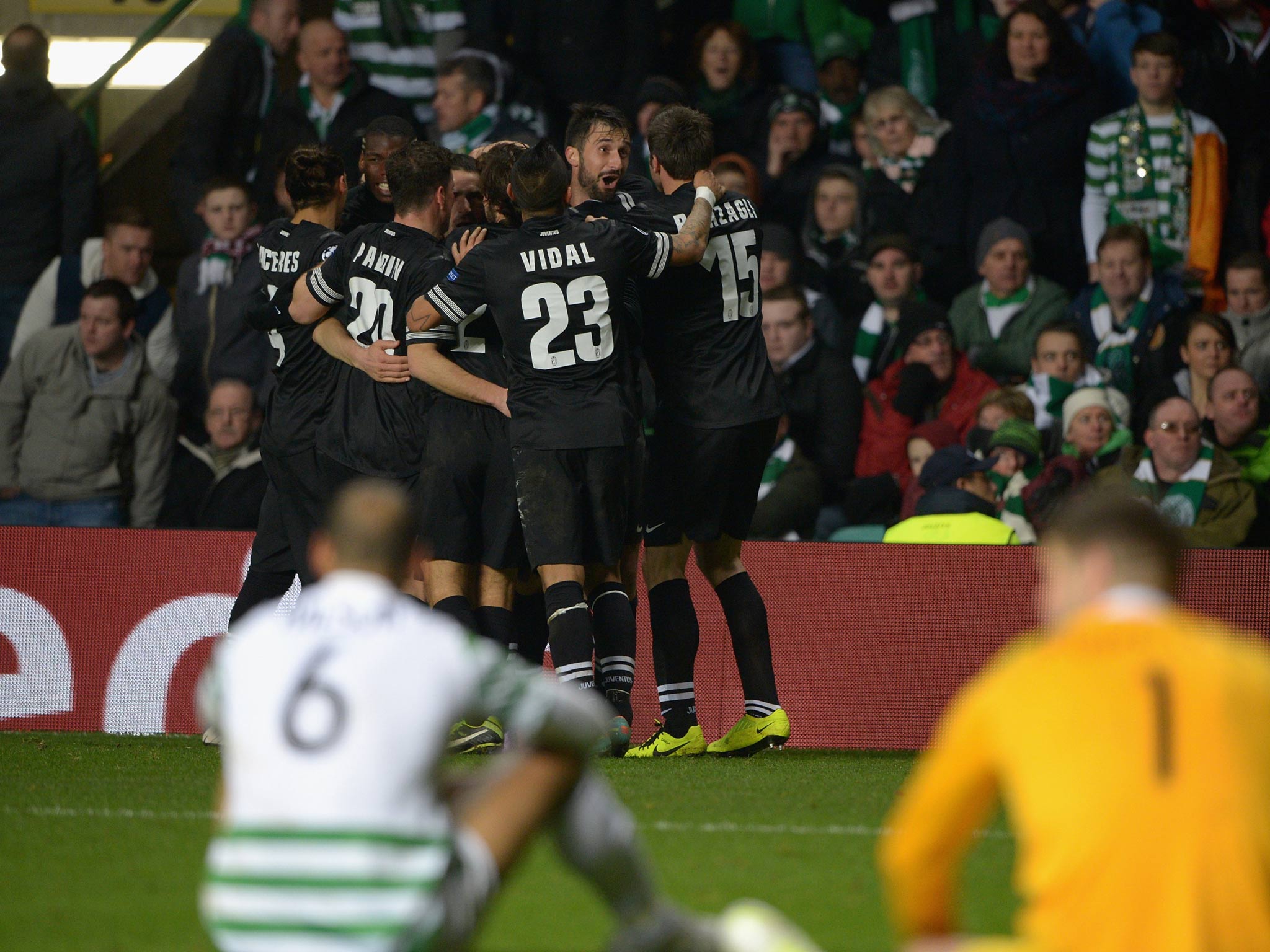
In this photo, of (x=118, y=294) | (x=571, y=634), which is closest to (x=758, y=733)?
(x=571, y=634)

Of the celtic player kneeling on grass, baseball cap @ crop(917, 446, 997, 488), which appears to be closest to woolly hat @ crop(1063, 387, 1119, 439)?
baseball cap @ crop(917, 446, 997, 488)

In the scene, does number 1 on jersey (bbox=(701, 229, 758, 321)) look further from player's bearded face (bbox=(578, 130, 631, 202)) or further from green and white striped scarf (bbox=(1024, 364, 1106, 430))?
green and white striped scarf (bbox=(1024, 364, 1106, 430))

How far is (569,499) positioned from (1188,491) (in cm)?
352

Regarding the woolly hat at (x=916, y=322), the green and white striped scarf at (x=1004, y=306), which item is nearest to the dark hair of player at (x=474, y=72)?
the woolly hat at (x=916, y=322)

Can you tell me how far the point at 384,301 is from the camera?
7.73m

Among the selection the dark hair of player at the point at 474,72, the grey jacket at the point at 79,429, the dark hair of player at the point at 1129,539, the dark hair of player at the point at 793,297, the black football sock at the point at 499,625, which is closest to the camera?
the dark hair of player at the point at 1129,539

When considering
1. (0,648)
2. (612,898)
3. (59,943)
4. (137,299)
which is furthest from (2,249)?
(612,898)

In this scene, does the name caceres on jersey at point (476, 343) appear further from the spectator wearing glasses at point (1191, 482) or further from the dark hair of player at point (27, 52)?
the dark hair of player at point (27, 52)

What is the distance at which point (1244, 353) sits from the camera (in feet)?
33.0

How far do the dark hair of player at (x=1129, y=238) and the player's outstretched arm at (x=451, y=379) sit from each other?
4.27m

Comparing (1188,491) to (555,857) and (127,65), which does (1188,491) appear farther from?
(127,65)

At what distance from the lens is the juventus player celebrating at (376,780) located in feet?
9.94

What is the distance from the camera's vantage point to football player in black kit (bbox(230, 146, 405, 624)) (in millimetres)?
8094

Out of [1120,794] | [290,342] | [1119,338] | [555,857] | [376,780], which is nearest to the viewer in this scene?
[1120,794]
